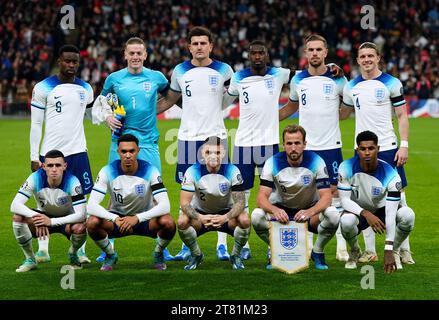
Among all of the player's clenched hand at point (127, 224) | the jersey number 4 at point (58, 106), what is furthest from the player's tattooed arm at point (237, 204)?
the jersey number 4 at point (58, 106)

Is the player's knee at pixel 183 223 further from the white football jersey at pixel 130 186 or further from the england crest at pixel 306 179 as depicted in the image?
the england crest at pixel 306 179

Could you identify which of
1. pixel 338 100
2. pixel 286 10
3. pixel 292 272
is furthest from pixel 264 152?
pixel 286 10

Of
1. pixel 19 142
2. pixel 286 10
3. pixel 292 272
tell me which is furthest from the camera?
pixel 286 10

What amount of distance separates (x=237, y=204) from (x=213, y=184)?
1.13 ft

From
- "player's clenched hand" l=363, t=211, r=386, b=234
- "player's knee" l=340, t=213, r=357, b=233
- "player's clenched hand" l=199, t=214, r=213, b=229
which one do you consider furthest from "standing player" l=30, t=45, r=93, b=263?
"player's clenched hand" l=363, t=211, r=386, b=234

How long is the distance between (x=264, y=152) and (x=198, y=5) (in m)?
26.5

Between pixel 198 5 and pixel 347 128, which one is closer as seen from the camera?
pixel 347 128

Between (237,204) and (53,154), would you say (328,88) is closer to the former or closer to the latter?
(237,204)

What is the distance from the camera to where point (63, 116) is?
966 cm

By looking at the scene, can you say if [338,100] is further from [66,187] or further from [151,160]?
[66,187]

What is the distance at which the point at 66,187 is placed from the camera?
9.06 m

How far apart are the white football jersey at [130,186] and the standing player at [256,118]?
45.4 inches

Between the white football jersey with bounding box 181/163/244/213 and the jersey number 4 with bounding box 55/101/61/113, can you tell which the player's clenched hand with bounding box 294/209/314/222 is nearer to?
the white football jersey with bounding box 181/163/244/213
